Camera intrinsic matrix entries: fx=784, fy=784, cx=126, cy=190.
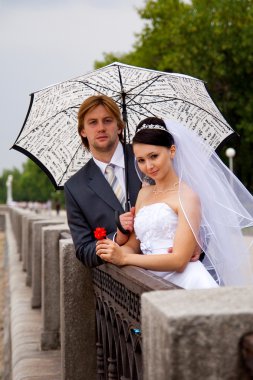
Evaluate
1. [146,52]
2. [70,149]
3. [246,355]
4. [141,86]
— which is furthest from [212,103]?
[146,52]

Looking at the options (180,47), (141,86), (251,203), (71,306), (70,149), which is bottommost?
(71,306)

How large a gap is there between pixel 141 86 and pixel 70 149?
0.75 meters

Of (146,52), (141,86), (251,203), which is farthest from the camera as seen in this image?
(146,52)

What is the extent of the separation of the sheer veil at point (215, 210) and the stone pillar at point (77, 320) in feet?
3.30

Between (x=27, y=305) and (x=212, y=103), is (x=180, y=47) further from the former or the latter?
(x=212, y=103)

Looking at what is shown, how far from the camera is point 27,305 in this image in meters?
10.7

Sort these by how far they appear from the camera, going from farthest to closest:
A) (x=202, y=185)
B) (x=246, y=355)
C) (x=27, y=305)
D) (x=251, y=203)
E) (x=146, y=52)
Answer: (x=146, y=52) → (x=27, y=305) → (x=251, y=203) → (x=202, y=185) → (x=246, y=355)

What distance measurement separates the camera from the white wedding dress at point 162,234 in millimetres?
4336

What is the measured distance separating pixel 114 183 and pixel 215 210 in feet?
3.07

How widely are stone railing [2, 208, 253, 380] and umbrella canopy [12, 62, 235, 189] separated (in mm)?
1042

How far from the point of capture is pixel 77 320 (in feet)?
16.9

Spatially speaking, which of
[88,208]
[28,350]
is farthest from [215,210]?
[28,350]

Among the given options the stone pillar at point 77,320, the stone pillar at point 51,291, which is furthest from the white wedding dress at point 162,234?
the stone pillar at point 51,291

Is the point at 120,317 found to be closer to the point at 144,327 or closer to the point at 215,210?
the point at 215,210
